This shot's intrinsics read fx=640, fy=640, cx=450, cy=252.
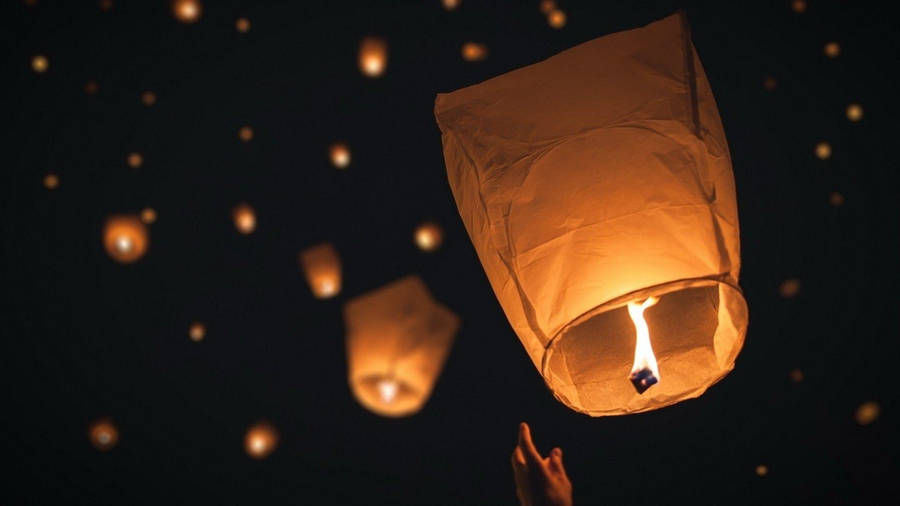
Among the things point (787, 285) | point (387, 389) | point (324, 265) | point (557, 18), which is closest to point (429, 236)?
point (324, 265)

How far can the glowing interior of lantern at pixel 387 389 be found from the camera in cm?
159

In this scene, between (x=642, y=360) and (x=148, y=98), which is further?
(x=148, y=98)

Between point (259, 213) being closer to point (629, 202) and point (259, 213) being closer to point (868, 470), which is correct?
point (629, 202)

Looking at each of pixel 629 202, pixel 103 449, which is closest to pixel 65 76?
pixel 103 449

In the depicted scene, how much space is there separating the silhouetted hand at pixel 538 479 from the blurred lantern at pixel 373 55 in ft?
3.19

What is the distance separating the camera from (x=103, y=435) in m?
1.53

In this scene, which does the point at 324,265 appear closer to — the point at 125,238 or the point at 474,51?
the point at 125,238

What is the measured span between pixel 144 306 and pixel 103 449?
35 centimetres

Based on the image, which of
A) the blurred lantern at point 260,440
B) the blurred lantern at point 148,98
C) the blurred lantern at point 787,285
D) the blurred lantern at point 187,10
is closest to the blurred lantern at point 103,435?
the blurred lantern at point 260,440

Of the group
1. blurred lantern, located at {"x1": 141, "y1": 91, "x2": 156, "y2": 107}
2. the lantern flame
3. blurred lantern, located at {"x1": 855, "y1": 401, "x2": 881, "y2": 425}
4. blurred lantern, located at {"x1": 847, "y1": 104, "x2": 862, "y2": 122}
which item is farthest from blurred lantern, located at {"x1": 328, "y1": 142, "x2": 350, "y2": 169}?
blurred lantern, located at {"x1": 855, "y1": 401, "x2": 881, "y2": 425}

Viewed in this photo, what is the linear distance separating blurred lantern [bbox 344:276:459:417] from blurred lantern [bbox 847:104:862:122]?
3.48 ft

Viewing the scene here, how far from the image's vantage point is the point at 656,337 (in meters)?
0.74

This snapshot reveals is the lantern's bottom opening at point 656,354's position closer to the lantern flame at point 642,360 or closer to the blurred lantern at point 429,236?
the lantern flame at point 642,360

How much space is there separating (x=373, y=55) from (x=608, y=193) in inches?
44.1
